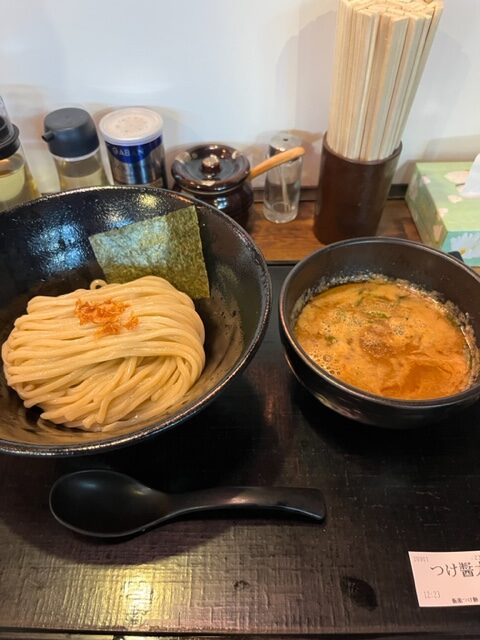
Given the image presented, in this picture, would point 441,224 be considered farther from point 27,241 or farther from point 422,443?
point 27,241

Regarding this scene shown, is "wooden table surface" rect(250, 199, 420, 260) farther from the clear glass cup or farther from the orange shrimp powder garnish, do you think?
the orange shrimp powder garnish

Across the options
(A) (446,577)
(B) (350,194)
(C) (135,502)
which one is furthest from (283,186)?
(A) (446,577)

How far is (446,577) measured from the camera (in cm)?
98

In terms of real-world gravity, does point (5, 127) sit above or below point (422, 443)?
above

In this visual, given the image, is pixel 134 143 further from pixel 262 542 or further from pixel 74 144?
pixel 262 542

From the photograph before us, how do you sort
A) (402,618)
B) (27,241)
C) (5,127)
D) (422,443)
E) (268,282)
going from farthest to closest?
(5,127), (27,241), (422,443), (268,282), (402,618)

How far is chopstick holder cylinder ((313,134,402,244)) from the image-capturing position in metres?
1.51

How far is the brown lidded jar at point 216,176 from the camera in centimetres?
157

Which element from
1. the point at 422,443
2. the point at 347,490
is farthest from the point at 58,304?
the point at 422,443

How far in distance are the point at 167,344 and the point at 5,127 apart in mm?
876

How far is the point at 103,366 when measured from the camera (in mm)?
1149

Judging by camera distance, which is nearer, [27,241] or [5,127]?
[27,241]

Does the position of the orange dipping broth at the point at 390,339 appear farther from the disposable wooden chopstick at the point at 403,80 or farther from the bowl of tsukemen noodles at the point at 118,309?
the disposable wooden chopstick at the point at 403,80

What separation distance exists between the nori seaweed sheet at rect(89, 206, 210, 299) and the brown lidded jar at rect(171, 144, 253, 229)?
0.31 m
